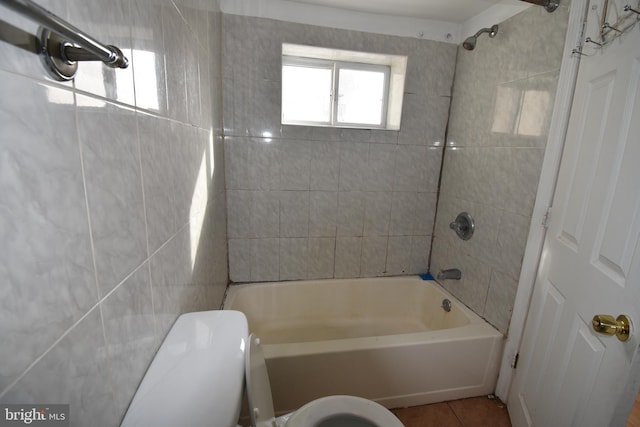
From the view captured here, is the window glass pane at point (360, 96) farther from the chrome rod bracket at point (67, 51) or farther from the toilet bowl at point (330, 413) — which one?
the chrome rod bracket at point (67, 51)

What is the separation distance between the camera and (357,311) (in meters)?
2.24

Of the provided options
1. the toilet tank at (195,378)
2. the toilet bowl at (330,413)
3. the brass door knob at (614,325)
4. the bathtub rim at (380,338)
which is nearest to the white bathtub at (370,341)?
the bathtub rim at (380,338)

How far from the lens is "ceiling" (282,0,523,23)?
1706 mm

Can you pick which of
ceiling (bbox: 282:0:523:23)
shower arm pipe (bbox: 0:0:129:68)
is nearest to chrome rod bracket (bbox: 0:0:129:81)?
shower arm pipe (bbox: 0:0:129:68)

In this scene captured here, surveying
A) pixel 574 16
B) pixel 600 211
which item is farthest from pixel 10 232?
pixel 574 16

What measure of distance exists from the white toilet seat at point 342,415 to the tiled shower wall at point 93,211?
0.61 meters

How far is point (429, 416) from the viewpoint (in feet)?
5.10

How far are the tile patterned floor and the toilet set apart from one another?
61cm

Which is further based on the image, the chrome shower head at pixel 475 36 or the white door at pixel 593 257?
the chrome shower head at pixel 475 36

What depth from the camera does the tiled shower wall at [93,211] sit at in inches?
13.0

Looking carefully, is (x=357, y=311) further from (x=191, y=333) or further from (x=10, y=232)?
(x=10, y=232)

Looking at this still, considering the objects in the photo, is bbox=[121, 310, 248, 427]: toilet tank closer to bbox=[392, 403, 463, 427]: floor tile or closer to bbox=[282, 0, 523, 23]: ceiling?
bbox=[392, 403, 463, 427]: floor tile

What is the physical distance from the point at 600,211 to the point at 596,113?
375mm

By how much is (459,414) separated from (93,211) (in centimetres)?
192
